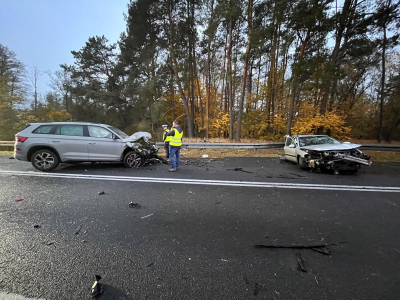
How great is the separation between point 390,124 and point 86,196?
31500mm

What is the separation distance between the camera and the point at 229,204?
11.5 feet

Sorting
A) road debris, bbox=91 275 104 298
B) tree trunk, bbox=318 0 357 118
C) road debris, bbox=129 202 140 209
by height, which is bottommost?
road debris, bbox=91 275 104 298

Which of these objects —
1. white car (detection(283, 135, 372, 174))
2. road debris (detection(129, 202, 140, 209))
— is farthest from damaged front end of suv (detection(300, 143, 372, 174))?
road debris (detection(129, 202, 140, 209))

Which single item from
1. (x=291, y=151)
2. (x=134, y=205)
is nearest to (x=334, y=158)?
(x=291, y=151)

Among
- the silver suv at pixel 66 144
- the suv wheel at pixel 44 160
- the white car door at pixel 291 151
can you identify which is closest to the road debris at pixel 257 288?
the silver suv at pixel 66 144

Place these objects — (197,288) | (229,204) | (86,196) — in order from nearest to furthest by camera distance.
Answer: (197,288) < (229,204) < (86,196)

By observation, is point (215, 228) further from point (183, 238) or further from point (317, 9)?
point (317, 9)

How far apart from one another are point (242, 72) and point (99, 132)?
1755cm

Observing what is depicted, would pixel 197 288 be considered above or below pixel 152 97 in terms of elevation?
below

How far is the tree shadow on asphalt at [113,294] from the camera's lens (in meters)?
1.51

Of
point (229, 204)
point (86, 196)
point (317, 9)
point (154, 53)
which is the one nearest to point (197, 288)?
point (229, 204)

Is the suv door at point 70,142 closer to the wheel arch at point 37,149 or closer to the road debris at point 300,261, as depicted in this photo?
the wheel arch at point 37,149

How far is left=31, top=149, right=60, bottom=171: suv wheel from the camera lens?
5820 mm

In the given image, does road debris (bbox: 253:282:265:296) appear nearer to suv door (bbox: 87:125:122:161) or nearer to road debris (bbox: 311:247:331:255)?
road debris (bbox: 311:247:331:255)
